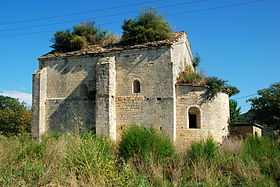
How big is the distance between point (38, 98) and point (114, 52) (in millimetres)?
5774

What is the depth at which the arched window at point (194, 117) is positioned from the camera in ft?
50.1

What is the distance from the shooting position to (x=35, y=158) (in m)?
8.93

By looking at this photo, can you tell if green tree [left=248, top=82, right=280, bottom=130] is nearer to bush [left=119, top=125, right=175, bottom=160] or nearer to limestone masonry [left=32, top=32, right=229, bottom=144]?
limestone masonry [left=32, top=32, right=229, bottom=144]

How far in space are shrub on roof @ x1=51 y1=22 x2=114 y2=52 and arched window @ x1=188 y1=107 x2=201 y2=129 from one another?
26.6 ft

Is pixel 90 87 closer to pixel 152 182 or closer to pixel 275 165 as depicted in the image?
pixel 152 182

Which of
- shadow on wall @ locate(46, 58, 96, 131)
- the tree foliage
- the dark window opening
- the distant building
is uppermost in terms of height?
the tree foliage

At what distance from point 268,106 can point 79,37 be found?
47.2 feet

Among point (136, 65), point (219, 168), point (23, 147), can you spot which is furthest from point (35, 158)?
point (136, 65)

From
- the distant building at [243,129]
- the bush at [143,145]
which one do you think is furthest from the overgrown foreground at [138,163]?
the distant building at [243,129]

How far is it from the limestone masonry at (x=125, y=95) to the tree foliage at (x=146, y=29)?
973 millimetres

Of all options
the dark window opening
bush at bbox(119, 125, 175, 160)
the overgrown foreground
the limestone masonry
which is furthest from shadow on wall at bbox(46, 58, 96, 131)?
bush at bbox(119, 125, 175, 160)

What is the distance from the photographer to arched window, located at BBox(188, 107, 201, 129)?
1527 cm

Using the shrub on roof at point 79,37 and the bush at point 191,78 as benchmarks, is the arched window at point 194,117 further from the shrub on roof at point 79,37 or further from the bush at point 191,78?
the shrub on roof at point 79,37

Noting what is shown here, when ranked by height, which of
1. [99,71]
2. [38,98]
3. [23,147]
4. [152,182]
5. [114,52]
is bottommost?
[152,182]
